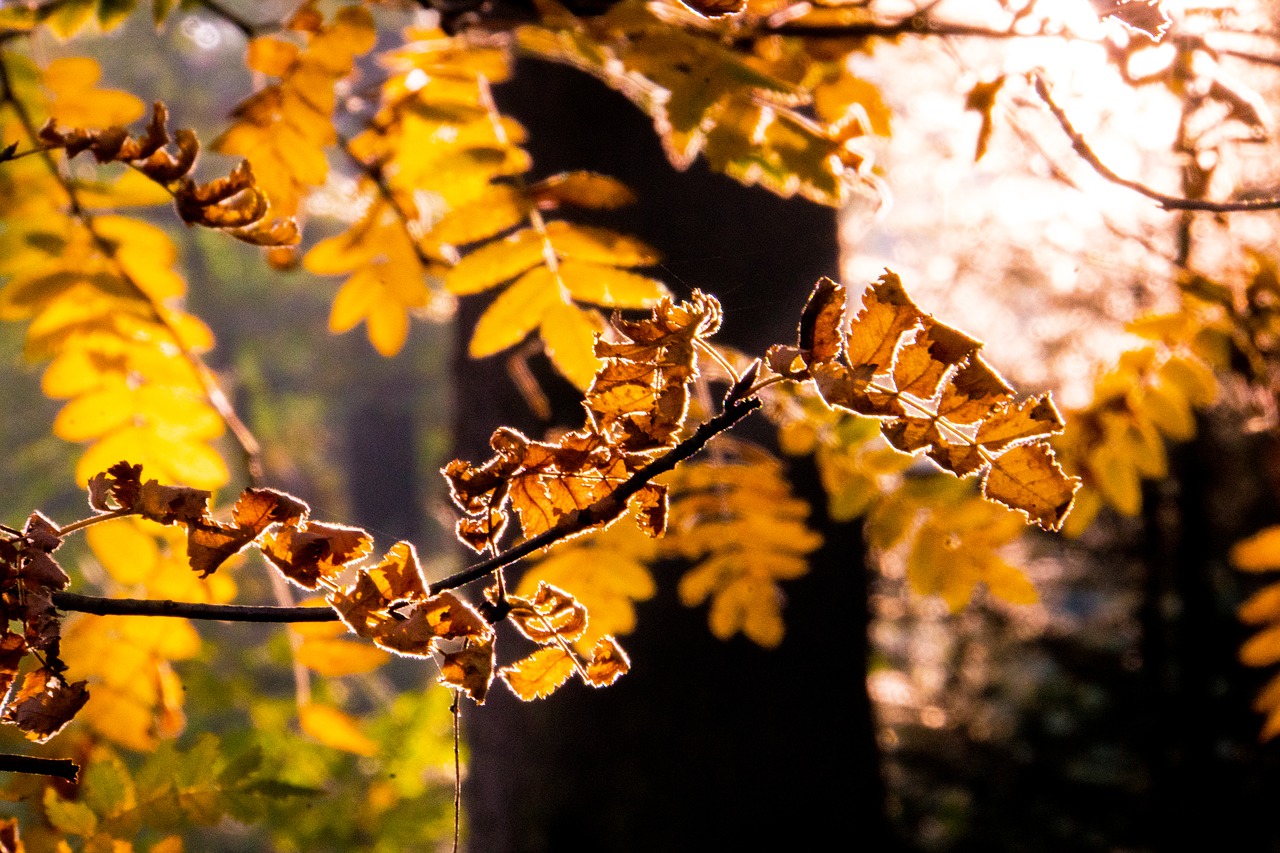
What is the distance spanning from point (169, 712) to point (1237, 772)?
14.4ft

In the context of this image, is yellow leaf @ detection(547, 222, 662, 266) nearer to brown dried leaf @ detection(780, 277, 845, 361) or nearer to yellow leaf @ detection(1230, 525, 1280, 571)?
brown dried leaf @ detection(780, 277, 845, 361)

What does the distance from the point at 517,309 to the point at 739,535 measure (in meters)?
0.43

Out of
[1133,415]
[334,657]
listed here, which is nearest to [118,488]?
[334,657]

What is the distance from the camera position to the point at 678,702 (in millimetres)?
1880

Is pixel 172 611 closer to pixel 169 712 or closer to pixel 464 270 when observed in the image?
pixel 464 270

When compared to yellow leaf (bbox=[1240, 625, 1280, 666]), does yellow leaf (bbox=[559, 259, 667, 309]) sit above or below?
above

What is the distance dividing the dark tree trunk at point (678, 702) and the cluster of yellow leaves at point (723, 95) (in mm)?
563

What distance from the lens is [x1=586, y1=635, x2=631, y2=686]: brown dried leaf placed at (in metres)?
0.61

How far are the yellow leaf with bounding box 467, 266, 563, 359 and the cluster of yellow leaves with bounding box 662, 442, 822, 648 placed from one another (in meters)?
0.29

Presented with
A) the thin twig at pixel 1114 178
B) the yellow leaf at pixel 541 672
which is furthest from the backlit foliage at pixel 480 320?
the thin twig at pixel 1114 178

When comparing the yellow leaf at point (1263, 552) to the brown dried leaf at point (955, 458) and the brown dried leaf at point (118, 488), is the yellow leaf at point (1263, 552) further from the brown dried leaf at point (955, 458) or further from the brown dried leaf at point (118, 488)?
the brown dried leaf at point (118, 488)

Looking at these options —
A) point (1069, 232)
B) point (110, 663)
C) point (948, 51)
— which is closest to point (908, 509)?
point (948, 51)

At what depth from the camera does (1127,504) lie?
130 cm

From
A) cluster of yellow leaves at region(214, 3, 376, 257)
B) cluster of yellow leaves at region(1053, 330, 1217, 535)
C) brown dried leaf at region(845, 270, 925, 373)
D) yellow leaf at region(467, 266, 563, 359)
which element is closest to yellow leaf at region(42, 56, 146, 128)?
cluster of yellow leaves at region(214, 3, 376, 257)
